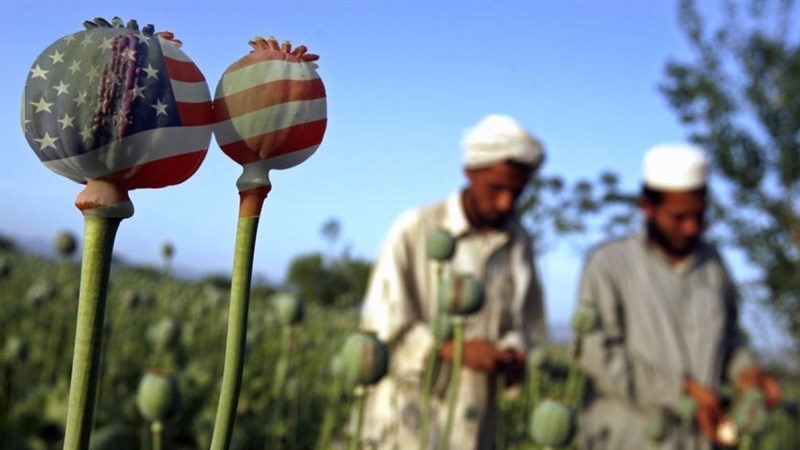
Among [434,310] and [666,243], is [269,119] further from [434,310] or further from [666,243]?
[666,243]

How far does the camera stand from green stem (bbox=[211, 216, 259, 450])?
18 cm

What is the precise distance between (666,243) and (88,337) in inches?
91.6

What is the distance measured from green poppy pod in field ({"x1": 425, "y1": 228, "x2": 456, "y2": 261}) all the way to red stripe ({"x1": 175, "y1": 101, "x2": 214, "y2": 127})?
2.33 feet

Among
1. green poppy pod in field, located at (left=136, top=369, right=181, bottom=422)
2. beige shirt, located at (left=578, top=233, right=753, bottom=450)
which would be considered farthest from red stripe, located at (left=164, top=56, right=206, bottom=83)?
beige shirt, located at (left=578, top=233, right=753, bottom=450)

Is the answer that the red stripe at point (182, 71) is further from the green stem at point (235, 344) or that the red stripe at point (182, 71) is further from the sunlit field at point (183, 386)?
the sunlit field at point (183, 386)

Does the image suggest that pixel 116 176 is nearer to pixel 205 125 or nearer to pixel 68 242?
pixel 205 125

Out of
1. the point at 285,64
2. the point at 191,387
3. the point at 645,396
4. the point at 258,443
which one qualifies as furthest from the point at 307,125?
the point at 645,396

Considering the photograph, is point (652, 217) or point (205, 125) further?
point (652, 217)

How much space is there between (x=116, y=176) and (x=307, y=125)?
46 millimetres

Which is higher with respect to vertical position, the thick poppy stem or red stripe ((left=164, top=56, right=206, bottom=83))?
red stripe ((left=164, top=56, right=206, bottom=83))

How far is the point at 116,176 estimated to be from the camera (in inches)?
7.7

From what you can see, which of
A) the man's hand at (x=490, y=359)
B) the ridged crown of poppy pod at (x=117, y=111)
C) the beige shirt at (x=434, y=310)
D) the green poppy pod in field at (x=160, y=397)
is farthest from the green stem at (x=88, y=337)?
the beige shirt at (x=434, y=310)

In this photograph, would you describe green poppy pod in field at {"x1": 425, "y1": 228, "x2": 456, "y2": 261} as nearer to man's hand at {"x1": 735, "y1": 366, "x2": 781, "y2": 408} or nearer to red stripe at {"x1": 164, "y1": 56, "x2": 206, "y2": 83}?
red stripe at {"x1": 164, "y1": 56, "x2": 206, "y2": 83}

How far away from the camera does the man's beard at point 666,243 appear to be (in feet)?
7.68
